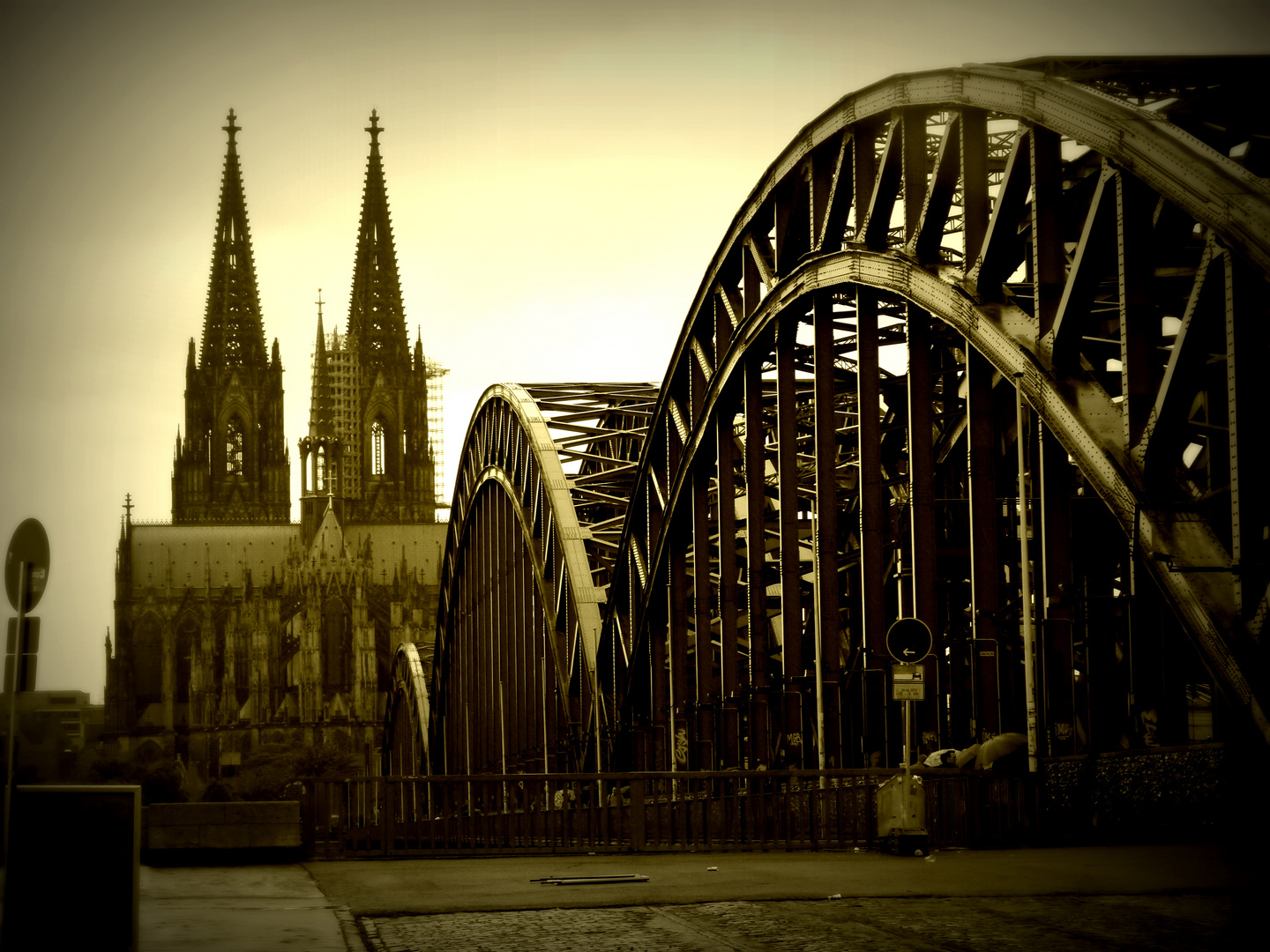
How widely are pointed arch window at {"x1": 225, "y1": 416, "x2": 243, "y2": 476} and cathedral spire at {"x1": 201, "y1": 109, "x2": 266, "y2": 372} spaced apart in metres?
5.19

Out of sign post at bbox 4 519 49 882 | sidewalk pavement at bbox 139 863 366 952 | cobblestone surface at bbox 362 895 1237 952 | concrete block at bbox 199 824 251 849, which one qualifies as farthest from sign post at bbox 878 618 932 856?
sign post at bbox 4 519 49 882

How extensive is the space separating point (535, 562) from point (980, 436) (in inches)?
846

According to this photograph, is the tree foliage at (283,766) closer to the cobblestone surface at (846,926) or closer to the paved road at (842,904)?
the paved road at (842,904)

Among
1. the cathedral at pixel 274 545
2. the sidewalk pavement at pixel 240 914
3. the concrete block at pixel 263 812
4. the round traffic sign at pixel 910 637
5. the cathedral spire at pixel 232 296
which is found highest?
the cathedral spire at pixel 232 296

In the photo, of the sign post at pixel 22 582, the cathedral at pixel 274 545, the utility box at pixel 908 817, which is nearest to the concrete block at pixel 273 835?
the utility box at pixel 908 817

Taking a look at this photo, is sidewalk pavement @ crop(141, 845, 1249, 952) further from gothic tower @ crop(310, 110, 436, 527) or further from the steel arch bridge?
gothic tower @ crop(310, 110, 436, 527)

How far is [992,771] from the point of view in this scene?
15.0 m

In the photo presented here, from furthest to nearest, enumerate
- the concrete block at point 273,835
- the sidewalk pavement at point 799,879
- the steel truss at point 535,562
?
the steel truss at point 535,562
the concrete block at point 273,835
the sidewalk pavement at point 799,879

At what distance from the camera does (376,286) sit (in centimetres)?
15225

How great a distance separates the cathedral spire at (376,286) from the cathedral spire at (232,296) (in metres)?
7.65

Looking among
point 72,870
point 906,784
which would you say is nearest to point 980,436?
point 906,784

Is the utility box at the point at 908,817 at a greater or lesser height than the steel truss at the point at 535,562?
lesser

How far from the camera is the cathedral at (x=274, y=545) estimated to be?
132625mm

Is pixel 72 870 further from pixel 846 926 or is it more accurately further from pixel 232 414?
pixel 232 414
